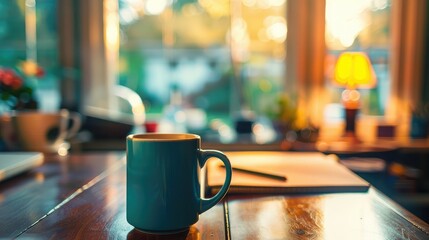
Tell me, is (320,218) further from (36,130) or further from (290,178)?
(36,130)

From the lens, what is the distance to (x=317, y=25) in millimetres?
3104

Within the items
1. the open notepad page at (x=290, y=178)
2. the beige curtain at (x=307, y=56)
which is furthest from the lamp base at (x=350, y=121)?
the open notepad page at (x=290, y=178)

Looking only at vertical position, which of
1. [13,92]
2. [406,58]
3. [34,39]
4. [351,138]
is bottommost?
[351,138]

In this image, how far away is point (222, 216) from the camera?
1.98ft

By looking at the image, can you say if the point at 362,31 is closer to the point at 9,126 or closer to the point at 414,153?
the point at 414,153

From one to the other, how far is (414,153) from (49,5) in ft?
9.33

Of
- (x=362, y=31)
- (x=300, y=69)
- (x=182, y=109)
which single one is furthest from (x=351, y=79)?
(x=182, y=109)

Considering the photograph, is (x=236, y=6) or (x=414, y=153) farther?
(x=236, y=6)

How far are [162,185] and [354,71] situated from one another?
7.71ft

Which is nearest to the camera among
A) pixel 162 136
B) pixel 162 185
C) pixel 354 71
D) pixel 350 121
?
pixel 162 185

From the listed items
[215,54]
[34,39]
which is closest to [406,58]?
[215,54]

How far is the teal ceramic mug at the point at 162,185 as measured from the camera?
52 centimetres

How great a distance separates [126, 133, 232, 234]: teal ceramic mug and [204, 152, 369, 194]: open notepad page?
19 centimetres

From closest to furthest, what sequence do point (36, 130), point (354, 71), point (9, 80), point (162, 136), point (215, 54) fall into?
point (162, 136) < point (36, 130) < point (9, 80) < point (354, 71) < point (215, 54)
